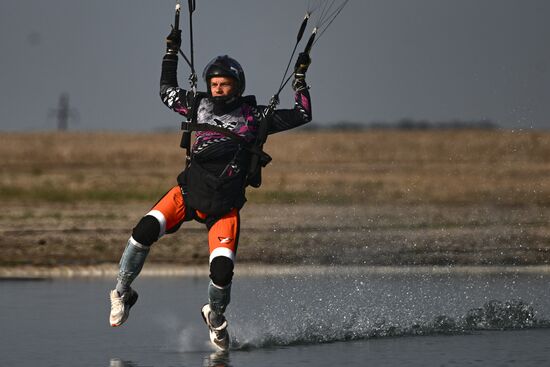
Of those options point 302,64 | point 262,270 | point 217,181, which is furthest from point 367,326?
point 262,270

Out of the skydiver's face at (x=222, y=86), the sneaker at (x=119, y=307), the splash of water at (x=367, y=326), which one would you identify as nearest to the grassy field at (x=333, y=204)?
the splash of water at (x=367, y=326)

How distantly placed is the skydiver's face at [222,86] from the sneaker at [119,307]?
1.44 m

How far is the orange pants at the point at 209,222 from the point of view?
9727 millimetres

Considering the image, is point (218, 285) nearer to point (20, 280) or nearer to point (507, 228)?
point (20, 280)

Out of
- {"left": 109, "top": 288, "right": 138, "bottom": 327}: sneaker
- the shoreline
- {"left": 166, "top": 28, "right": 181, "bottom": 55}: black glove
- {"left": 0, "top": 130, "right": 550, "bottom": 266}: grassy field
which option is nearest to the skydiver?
{"left": 109, "top": 288, "right": 138, "bottom": 327}: sneaker

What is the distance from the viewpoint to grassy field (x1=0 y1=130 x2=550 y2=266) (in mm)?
16641

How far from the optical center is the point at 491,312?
11352 mm

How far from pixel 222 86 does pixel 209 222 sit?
0.90 metres

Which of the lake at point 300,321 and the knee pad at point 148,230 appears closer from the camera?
the lake at point 300,321

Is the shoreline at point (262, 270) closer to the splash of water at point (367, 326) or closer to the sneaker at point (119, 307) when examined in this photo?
the splash of water at point (367, 326)

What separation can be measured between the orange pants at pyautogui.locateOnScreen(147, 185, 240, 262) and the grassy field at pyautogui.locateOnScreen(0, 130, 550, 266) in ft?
18.6

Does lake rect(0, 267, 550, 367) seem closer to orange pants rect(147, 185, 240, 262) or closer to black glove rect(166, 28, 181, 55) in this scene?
orange pants rect(147, 185, 240, 262)

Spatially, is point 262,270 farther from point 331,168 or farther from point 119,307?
point 331,168

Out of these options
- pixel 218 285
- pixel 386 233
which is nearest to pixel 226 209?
pixel 218 285
